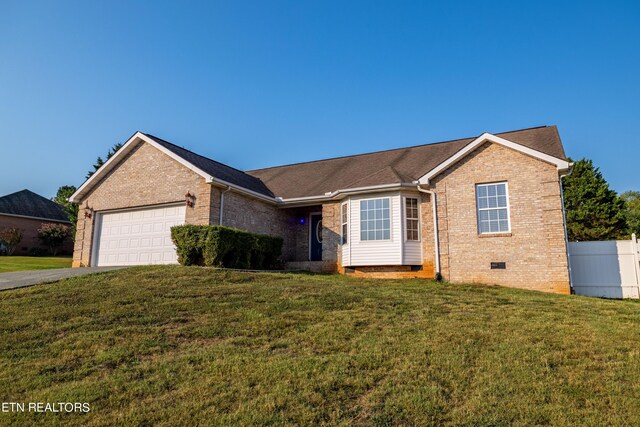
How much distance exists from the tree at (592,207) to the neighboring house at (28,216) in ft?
124

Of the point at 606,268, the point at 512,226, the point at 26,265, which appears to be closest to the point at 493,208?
the point at 512,226

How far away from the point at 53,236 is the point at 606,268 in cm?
3491

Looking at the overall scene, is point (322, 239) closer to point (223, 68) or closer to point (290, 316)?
point (223, 68)

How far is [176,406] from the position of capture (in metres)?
4.23

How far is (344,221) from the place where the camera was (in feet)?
53.9

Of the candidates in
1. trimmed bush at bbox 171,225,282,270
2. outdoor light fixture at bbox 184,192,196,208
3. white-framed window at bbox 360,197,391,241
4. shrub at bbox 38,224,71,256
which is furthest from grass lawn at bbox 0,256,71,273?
white-framed window at bbox 360,197,391,241

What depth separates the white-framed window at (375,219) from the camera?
15.1 meters

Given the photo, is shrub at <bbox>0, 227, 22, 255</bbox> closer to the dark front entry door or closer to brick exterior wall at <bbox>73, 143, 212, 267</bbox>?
brick exterior wall at <bbox>73, 143, 212, 267</bbox>

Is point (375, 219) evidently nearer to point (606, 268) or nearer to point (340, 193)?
point (340, 193)

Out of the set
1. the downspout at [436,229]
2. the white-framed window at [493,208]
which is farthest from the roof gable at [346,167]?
the white-framed window at [493,208]

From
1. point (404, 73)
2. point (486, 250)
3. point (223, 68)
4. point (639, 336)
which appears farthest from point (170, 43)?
point (639, 336)

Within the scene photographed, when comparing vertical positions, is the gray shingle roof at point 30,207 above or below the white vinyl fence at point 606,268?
above

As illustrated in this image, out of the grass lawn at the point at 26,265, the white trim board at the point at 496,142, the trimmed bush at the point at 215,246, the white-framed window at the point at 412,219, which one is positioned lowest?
the grass lawn at the point at 26,265

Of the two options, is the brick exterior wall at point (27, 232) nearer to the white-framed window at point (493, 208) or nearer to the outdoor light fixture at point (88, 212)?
the outdoor light fixture at point (88, 212)
